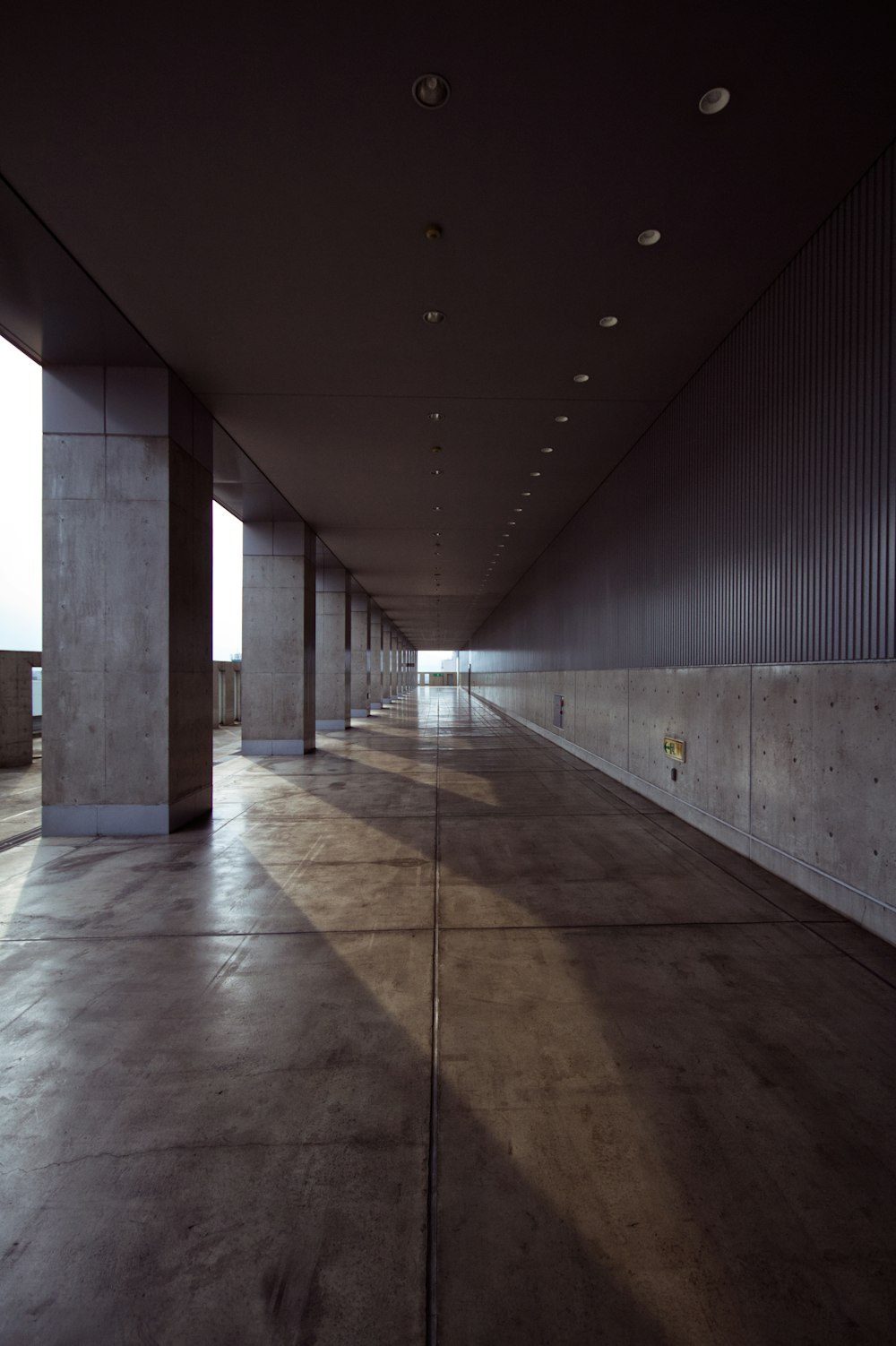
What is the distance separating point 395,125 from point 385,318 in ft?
7.83

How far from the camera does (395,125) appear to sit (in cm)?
465

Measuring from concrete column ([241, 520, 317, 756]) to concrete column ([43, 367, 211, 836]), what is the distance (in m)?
7.31

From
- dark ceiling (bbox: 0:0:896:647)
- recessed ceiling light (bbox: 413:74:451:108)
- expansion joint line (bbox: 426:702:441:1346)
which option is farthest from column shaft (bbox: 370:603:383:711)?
expansion joint line (bbox: 426:702:441:1346)

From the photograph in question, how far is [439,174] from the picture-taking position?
506 centimetres

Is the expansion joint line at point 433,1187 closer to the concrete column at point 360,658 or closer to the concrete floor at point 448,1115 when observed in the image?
the concrete floor at point 448,1115

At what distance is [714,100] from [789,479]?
3.17 m

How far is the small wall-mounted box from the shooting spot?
29.3ft

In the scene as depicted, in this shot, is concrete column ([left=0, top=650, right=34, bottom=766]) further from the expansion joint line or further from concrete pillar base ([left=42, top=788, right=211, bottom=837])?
the expansion joint line

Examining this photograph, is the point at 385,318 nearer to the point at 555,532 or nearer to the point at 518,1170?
the point at 518,1170

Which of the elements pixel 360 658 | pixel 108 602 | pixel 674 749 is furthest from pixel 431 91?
pixel 360 658

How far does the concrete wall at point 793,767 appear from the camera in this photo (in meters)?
4.99

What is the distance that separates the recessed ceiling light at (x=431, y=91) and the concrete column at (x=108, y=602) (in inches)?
204

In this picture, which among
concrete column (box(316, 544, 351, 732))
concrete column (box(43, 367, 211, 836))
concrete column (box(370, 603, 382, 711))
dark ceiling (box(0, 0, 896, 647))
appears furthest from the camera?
concrete column (box(370, 603, 382, 711))

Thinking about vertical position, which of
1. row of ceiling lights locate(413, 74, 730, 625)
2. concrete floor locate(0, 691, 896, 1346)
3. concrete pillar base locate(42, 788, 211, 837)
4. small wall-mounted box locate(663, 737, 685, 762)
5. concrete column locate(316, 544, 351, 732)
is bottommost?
concrete floor locate(0, 691, 896, 1346)
